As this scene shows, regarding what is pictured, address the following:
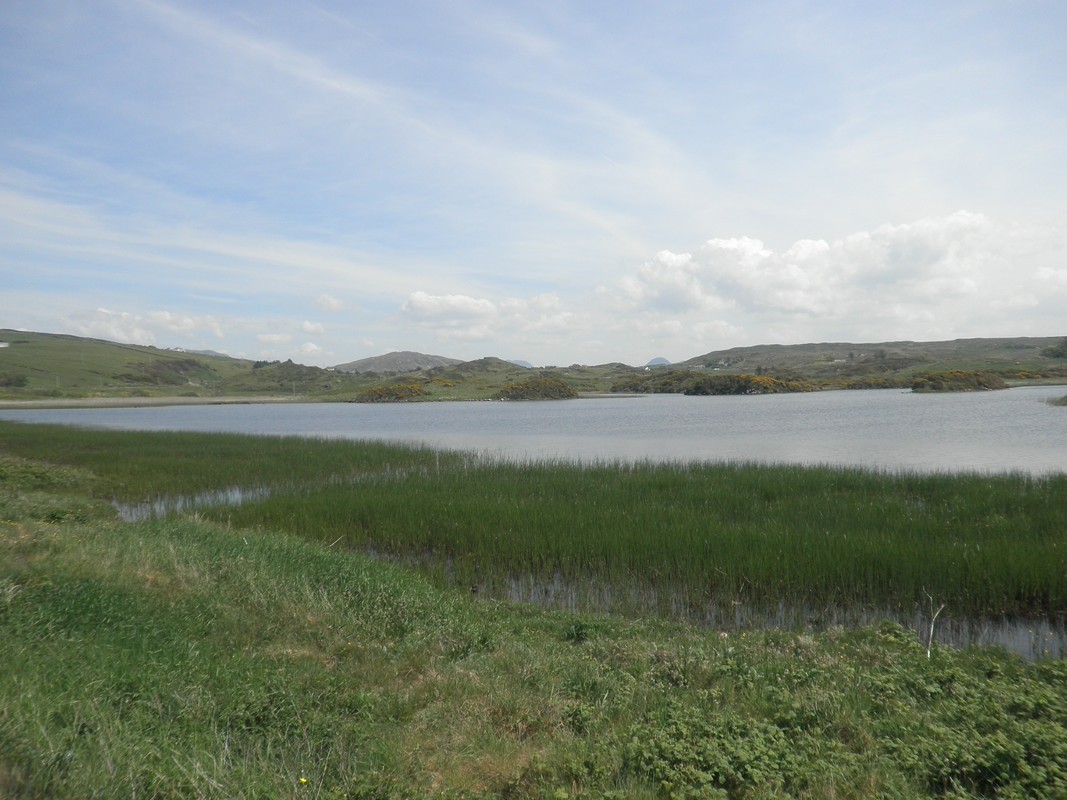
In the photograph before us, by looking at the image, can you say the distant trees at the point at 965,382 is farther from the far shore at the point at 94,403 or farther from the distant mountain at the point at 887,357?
the far shore at the point at 94,403

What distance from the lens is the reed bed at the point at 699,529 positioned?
9.27 metres

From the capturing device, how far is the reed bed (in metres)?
9.27

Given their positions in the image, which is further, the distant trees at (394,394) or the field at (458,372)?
the field at (458,372)

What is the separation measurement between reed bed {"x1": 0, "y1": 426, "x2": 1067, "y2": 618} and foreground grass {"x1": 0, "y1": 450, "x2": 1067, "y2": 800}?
229 cm

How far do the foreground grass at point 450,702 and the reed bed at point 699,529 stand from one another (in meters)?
2.29

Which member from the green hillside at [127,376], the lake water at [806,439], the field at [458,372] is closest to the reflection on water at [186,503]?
the lake water at [806,439]

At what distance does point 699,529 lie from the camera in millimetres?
11680

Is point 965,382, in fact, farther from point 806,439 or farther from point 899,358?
point 806,439

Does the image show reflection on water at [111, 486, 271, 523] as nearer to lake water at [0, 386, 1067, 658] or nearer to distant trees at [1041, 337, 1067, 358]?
lake water at [0, 386, 1067, 658]

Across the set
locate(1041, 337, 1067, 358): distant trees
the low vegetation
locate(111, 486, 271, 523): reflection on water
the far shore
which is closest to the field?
locate(1041, 337, 1067, 358): distant trees

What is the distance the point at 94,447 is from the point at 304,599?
28.2m

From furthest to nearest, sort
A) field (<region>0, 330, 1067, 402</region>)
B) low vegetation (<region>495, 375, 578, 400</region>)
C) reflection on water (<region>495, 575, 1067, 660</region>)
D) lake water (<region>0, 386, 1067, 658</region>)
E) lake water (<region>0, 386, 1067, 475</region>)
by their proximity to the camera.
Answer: field (<region>0, 330, 1067, 402</region>), low vegetation (<region>495, 375, 578, 400</region>), lake water (<region>0, 386, 1067, 475</region>), lake water (<region>0, 386, 1067, 658</region>), reflection on water (<region>495, 575, 1067, 660</region>)

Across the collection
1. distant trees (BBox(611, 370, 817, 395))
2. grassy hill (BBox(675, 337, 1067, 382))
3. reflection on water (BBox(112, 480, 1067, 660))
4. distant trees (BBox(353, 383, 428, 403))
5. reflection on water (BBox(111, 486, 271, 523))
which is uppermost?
grassy hill (BBox(675, 337, 1067, 382))

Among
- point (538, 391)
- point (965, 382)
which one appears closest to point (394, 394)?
point (538, 391)
